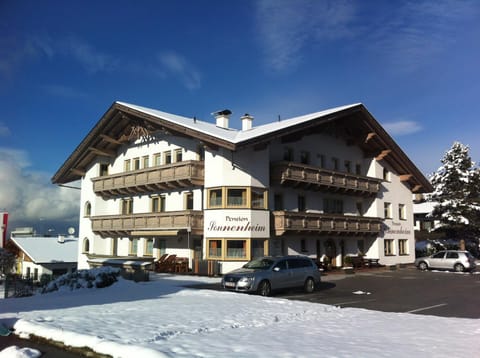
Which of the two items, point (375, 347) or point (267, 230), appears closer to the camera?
point (375, 347)

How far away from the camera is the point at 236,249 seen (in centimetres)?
2675

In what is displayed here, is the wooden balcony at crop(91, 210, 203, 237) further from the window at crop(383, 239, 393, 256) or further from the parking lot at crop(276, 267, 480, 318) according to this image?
the window at crop(383, 239, 393, 256)

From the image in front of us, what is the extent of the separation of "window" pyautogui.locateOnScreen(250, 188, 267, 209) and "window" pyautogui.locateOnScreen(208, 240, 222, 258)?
2.98 metres

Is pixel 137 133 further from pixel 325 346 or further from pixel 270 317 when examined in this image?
pixel 325 346

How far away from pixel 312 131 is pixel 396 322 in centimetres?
2103

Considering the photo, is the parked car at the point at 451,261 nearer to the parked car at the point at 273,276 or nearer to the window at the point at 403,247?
the window at the point at 403,247

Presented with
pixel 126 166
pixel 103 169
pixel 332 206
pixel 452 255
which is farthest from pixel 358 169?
pixel 103 169

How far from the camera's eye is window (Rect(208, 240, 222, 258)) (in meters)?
26.9

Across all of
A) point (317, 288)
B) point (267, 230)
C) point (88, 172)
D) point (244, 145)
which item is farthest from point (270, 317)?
point (88, 172)

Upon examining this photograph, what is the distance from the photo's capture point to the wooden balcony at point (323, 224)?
27.9 metres

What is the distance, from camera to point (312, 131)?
31.2 meters

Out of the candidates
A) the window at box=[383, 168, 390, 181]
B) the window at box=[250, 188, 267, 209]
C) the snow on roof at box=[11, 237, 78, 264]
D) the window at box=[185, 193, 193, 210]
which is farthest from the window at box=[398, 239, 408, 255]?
the snow on roof at box=[11, 237, 78, 264]

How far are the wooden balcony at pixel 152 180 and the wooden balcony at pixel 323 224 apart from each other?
18.0ft

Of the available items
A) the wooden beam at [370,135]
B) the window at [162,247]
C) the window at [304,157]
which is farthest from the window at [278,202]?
the wooden beam at [370,135]
